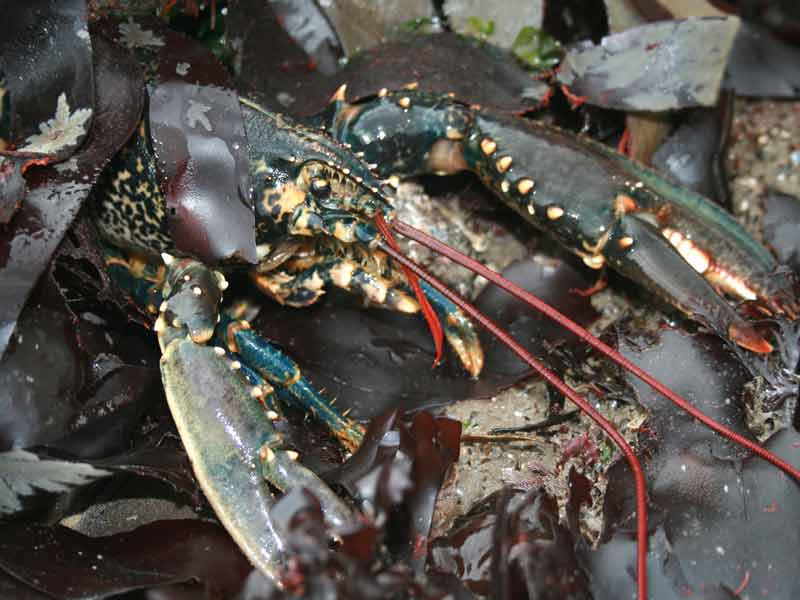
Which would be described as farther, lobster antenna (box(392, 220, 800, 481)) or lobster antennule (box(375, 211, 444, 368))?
lobster antennule (box(375, 211, 444, 368))

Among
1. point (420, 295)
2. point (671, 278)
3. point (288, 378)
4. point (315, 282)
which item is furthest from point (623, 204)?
point (288, 378)

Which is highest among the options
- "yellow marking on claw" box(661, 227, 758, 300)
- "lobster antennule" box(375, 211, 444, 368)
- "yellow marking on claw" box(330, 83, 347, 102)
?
"yellow marking on claw" box(330, 83, 347, 102)

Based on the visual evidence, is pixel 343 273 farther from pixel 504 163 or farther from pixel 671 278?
pixel 671 278

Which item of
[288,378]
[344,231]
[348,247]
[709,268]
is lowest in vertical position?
[709,268]

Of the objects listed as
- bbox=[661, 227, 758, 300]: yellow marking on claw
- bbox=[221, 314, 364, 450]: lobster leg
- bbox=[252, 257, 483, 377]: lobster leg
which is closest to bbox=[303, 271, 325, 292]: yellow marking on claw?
bbox=[252, 257, 483, 377]: lobster leg

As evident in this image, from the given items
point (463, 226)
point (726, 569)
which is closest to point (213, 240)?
point (463, 226)

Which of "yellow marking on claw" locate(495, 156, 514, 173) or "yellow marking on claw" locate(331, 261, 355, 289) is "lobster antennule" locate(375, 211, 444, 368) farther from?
"yellow marking on claw" locate(495, 156, 514, 173)
